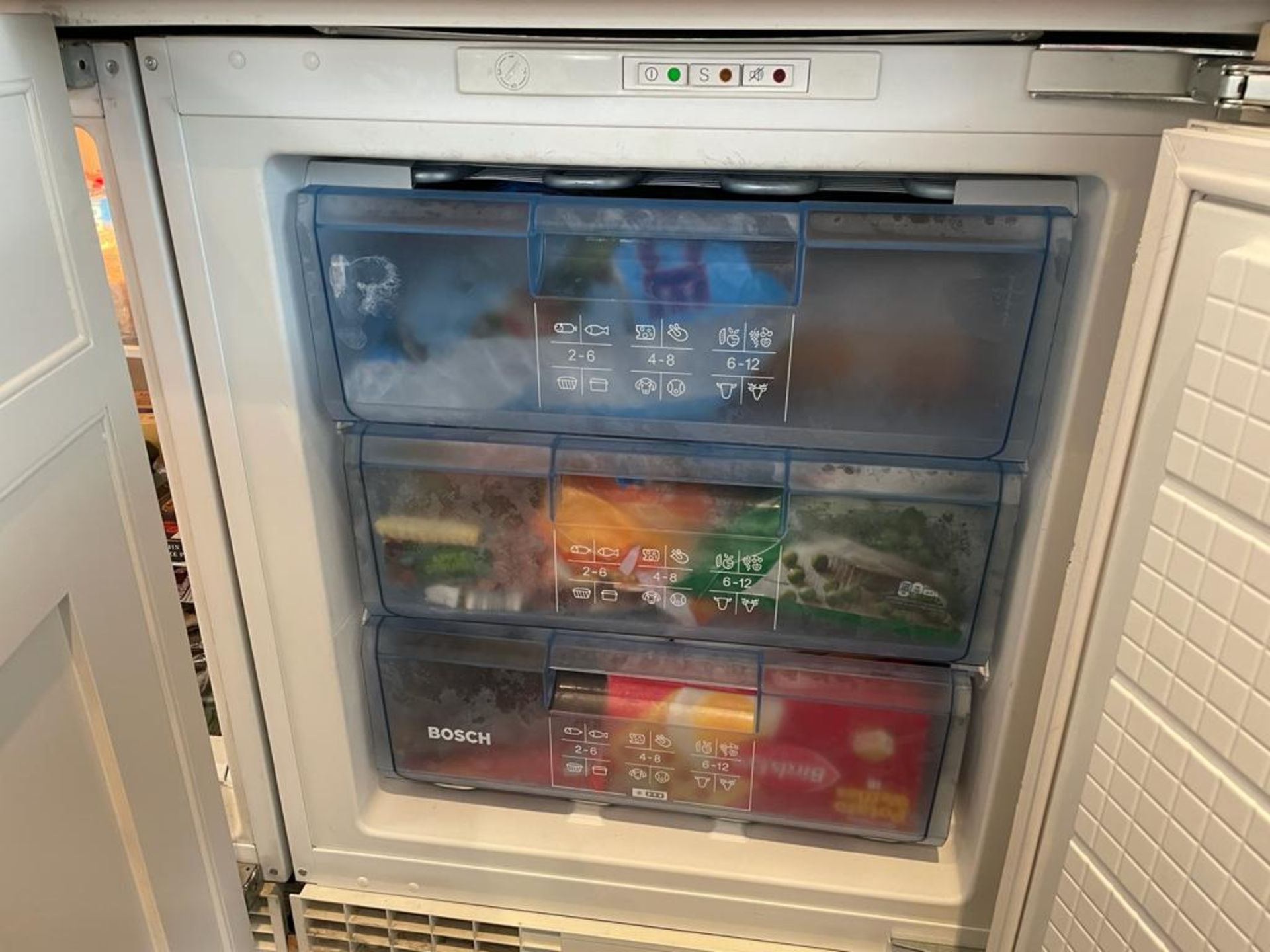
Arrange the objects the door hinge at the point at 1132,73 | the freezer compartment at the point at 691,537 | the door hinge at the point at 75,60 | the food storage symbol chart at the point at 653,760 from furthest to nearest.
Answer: the food storage symbol chart at the point at 653,760 → the freezer compartment at the point at 691,537 → the door hinge at the point at 75,60 → the door hinge at the point at 1132,73

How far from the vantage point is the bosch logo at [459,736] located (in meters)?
1.07

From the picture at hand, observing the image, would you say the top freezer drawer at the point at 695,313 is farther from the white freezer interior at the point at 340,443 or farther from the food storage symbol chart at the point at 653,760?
the food storage symbol chart at the point at 653,760

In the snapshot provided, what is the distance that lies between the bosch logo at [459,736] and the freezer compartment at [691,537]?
0.15 metres

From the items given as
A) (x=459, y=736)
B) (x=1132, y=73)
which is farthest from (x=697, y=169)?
(x=459, y=736)

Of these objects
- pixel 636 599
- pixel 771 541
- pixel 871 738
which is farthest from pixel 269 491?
pixel 871 738

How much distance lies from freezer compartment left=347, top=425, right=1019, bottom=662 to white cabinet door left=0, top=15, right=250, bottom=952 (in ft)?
0.76

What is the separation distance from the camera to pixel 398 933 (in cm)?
112

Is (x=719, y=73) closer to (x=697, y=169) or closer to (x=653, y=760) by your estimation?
(x=697, y=169)

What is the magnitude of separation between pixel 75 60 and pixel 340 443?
36 cm

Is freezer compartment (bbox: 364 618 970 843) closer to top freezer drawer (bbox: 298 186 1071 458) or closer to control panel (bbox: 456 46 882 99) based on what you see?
top freezer drawer (bbox: 298 186 1071 458)

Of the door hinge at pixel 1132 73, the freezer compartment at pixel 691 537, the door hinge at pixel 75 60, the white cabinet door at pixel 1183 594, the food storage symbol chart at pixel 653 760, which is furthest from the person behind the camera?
the food storage symbol chart at pixel 653 760

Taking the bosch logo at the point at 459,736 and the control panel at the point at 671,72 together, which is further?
the bosch logo at the point at 459,736

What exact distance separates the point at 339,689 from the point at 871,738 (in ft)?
1.67

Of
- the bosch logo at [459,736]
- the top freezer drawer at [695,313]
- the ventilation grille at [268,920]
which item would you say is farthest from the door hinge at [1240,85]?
the ventilation grille at [268,920]
